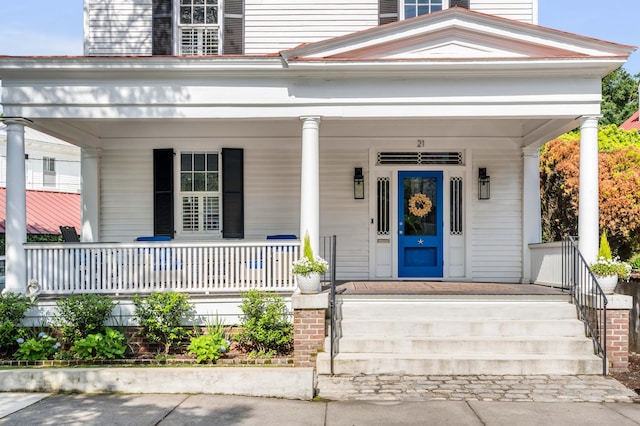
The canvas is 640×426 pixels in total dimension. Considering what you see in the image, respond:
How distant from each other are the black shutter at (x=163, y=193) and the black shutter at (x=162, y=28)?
5.84 ft

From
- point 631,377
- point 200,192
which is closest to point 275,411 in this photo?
point 631,377

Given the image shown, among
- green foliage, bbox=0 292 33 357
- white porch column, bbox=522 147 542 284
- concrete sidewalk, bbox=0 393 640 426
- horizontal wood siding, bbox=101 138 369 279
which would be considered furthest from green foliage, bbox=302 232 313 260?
white porch column, bbox=522 147 542 284

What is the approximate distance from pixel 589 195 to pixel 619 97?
107 ft

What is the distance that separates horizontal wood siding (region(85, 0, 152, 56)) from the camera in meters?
10.2

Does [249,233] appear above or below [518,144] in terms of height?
below

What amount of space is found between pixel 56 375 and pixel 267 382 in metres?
2.38

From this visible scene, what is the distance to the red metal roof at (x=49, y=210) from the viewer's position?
20.7 metres

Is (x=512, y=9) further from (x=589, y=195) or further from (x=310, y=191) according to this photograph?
(x=310, y=191)

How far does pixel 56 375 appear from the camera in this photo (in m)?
6.36

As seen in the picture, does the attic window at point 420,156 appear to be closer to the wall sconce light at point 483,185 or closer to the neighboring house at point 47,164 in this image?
the wall sconce light at point 483,185

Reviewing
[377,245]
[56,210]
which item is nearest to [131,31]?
[377,245]

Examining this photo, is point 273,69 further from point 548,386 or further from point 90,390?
point 548,386

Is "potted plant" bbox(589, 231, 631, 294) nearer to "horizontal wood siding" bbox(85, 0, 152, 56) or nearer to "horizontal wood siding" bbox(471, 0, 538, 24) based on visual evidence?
"horizontal wood siding" bbox(471, 0, 538, 24)

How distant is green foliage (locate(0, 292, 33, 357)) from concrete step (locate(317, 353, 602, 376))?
13.4ft
